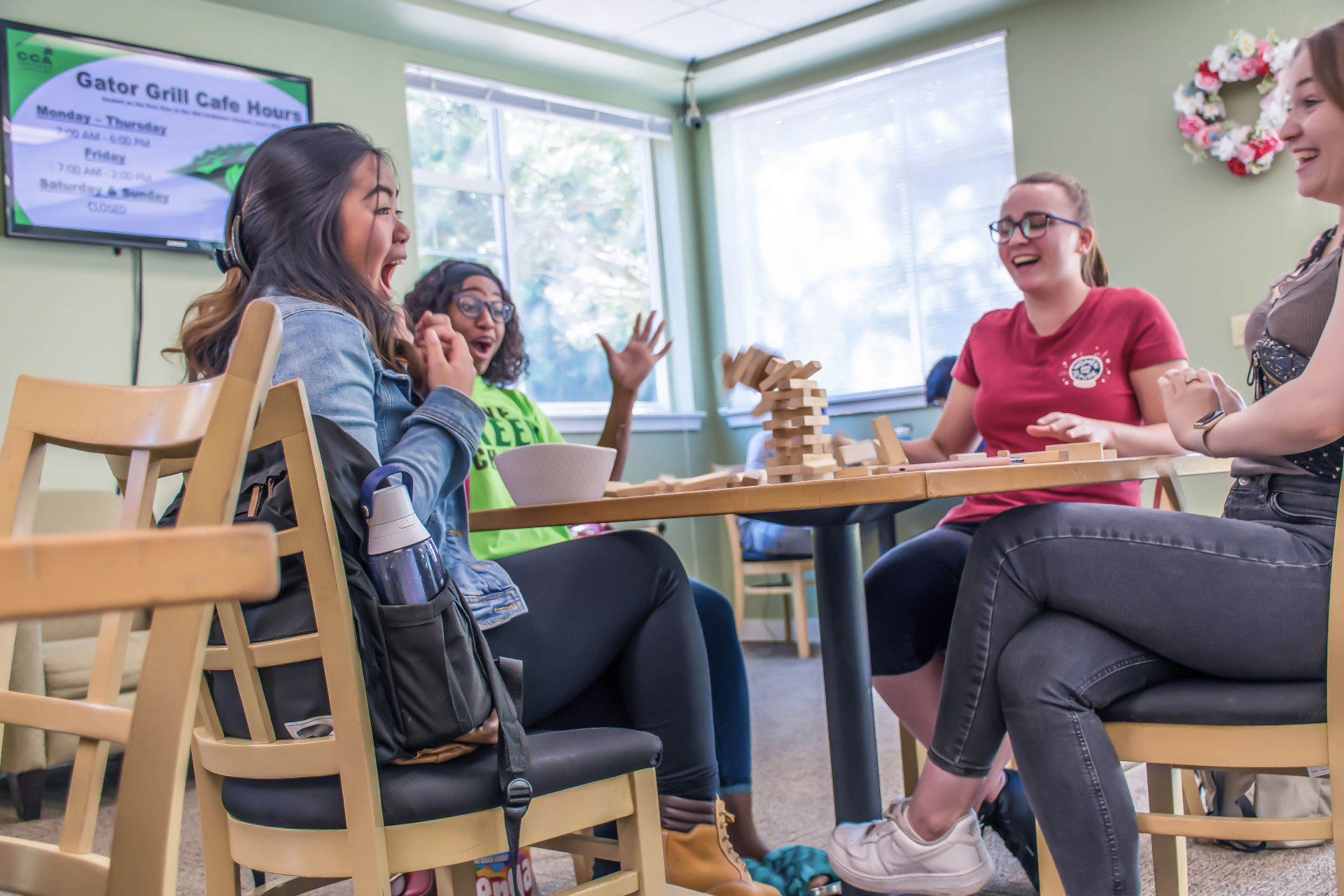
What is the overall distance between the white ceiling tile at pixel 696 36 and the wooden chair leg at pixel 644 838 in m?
3.79

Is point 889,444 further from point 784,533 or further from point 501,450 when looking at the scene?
point 784,533

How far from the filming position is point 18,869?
663 millimetres

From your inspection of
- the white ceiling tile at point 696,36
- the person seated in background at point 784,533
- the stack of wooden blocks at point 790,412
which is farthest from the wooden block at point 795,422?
the white ceiling tile at point 696,36

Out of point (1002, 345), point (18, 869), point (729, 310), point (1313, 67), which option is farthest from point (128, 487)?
point (729, 310)

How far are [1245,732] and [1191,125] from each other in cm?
346

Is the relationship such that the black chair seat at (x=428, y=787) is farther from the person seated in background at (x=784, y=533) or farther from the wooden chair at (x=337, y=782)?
the person seated in background at (x=784, y=533)

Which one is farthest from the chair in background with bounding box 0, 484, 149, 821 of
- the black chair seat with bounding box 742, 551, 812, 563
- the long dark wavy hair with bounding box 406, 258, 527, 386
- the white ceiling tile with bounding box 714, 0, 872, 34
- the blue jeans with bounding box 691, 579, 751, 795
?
the white ceiling tile with bounding box 714, 0, 872, 34

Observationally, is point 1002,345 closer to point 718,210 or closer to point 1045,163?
point 1045,163

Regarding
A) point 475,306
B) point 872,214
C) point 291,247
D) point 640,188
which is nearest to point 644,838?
point 291,247

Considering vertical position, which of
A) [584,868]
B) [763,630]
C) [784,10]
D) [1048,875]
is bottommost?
[763,630]

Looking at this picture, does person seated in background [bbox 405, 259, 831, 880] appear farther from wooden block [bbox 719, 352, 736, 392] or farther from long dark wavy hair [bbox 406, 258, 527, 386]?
wooden block [bbox 719, 352, 736, 392]

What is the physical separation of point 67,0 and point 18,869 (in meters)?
3.43

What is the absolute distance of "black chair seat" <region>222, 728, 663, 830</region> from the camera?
92 cm

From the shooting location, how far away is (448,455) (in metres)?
1.12
